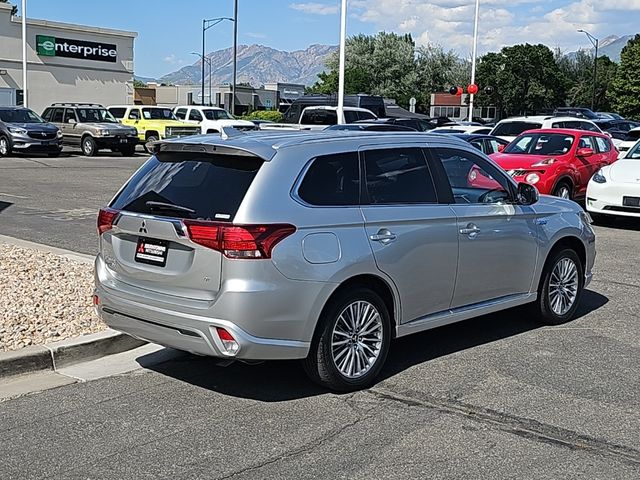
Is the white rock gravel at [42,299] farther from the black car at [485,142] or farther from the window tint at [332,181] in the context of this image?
the black car at [485,142]

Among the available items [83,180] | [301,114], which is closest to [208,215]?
[83,180]

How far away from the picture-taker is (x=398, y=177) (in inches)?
244

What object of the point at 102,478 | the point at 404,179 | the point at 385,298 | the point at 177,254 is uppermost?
the point at 404,179

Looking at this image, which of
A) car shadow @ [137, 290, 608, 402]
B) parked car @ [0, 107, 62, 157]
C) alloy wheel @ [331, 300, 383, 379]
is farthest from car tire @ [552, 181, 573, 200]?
parked car @ [0, 107, 62, 157]

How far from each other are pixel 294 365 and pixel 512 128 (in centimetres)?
1740

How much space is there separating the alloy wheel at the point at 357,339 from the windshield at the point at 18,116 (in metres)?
26.6

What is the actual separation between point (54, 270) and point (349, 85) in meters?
73.1

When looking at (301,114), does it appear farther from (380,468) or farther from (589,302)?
(380,468)

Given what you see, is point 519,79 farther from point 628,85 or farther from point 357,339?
point 357,339

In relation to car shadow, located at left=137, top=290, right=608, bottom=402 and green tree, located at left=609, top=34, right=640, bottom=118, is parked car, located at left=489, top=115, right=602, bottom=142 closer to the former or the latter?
car shadow, located at left=137, top=290, right=608, bottom=402

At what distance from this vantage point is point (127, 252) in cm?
576

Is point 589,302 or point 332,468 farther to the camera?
point 589,302

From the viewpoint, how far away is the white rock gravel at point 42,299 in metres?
6.72

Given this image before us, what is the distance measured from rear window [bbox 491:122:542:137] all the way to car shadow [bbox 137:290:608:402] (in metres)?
15.0
